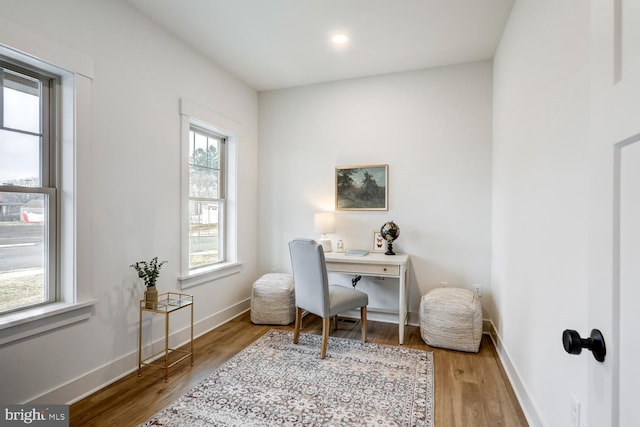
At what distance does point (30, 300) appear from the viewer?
6.34ft

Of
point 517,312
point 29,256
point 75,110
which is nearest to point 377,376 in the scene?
point 517,312

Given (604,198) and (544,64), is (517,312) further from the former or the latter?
(604,198)

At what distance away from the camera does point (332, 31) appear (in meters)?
2.76

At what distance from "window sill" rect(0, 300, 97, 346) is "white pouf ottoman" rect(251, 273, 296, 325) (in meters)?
1.60

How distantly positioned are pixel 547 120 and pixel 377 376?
196cm

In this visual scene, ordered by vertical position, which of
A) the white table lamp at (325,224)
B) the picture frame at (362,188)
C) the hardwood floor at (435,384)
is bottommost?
the hardwood floor at (435,384)

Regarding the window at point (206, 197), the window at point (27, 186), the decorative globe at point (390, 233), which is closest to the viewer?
the window at point (27, 186)

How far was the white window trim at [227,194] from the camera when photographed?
291 centimetres

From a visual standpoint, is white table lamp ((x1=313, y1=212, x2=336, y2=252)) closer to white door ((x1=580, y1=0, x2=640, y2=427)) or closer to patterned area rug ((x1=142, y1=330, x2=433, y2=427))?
patterned area rug ((x1=142, y1=330, x2=433, y2=427))

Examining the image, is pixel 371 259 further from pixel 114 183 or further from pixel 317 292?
pixel 114 183

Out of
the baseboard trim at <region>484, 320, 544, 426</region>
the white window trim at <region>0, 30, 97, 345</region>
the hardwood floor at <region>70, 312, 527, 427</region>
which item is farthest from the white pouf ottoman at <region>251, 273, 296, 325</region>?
the baseboard trim at <region>484, 320, 544, 426</region>

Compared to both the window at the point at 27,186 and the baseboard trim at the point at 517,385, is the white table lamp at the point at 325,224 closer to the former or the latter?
the baseboard trim at the point at 517,385

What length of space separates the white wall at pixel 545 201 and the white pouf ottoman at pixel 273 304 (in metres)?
2.00

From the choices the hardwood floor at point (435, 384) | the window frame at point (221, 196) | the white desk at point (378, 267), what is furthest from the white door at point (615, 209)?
the window frame at point (221, 196)
